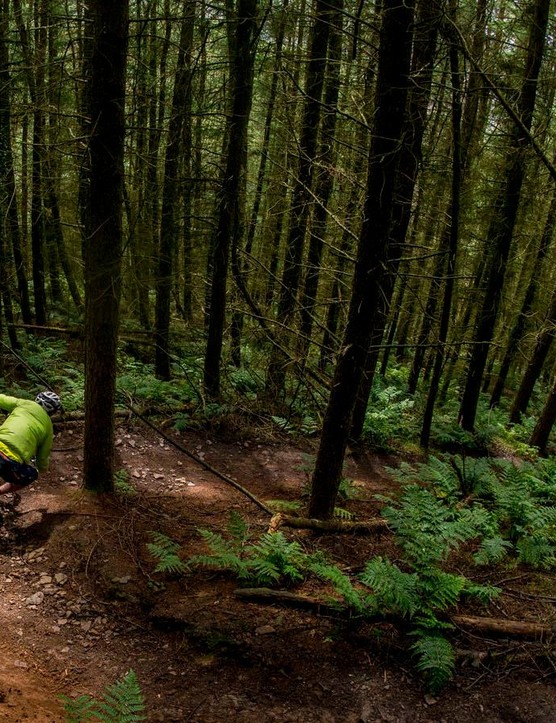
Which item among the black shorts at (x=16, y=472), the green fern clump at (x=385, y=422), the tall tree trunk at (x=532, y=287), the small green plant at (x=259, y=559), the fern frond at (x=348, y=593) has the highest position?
the tall tree trunk at (x=532, y=287)

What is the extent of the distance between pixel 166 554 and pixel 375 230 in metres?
4.37

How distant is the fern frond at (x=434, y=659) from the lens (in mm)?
4074

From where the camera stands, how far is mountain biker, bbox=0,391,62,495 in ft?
18.1

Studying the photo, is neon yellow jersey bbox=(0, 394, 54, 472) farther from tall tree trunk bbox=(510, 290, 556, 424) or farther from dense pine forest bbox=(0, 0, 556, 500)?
tall tree trunk bbox=(510, 290, 556, 424)

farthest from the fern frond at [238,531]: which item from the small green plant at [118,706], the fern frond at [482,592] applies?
the fern frond at [482,592]

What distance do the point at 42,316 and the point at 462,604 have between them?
1350cm

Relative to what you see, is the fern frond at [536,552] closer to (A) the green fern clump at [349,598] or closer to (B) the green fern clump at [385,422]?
(A) the green fern clump at [349,598]

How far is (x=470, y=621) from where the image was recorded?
4668mm

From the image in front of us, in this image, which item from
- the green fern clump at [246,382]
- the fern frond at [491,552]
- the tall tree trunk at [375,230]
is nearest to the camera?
the tall tree trunk at [375,230]

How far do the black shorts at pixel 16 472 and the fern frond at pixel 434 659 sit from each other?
4627 mm

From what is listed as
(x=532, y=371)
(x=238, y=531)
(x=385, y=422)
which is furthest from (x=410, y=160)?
(x=532, y=371)

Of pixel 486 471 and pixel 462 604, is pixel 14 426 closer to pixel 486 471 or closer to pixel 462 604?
pixel 462 604

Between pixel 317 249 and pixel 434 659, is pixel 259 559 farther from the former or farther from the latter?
pixel 317 249

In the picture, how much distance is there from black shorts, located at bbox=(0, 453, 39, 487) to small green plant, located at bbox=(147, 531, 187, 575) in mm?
1638
